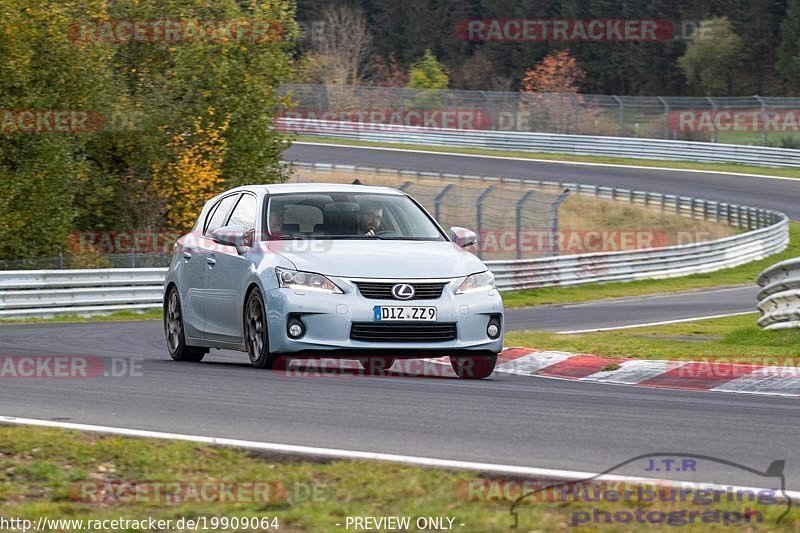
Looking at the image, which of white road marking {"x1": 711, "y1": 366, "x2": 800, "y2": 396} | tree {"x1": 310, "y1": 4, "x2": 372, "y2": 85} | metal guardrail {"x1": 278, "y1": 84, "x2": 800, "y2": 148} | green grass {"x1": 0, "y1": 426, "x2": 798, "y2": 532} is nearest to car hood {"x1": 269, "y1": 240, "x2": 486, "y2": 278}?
white road marking {"x1": 711, "y1": 366, "x2": 800, "y2": 396}

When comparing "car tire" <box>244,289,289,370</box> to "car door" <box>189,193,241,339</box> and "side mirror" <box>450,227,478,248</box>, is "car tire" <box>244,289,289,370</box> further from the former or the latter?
"side mirror" <box>450,227,478,248</box>

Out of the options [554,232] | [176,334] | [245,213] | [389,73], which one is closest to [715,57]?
[389,73]

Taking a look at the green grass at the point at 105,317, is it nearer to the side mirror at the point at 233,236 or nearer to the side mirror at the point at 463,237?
the side mirror at the point at 233,236

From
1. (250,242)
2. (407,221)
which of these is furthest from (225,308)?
(407,221)

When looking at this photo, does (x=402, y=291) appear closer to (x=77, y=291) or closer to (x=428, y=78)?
(x=77, y=291)

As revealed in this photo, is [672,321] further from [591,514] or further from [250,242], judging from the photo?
[591,514]

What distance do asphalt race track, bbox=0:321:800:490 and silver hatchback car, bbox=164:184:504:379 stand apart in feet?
0.99

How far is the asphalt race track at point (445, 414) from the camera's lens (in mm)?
7184

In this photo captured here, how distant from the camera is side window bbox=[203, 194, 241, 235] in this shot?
1292 cm

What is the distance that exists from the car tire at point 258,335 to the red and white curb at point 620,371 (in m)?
0.14

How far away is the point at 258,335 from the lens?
446 inches

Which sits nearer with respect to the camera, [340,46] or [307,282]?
[307,282]

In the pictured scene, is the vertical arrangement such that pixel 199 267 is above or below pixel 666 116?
above

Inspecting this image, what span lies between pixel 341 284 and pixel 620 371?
3.10m
